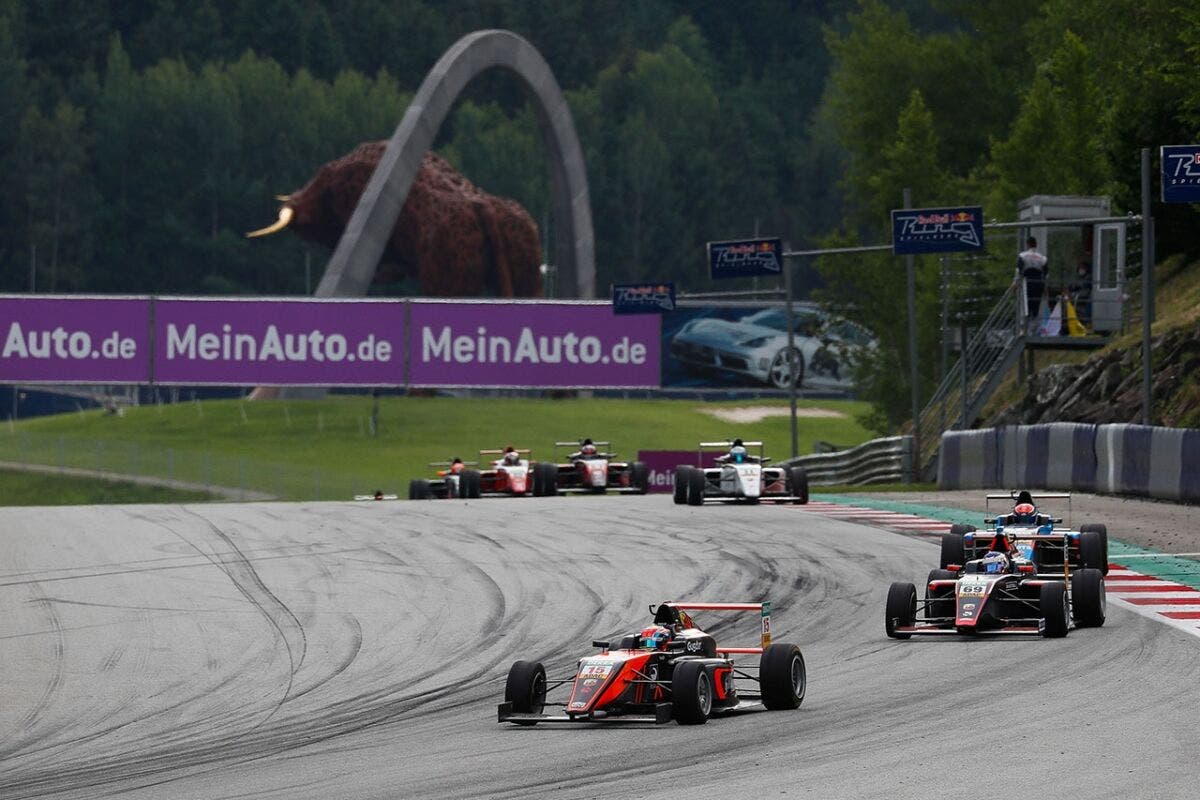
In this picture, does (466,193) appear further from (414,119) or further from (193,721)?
(193,721)

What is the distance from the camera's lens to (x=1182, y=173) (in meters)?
30.4

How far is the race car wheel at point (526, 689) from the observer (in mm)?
14922

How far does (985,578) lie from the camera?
19.1m

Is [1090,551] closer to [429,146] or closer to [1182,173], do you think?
[1182,173]

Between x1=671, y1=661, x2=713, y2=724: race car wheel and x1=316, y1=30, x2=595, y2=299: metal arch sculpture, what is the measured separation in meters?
56.2

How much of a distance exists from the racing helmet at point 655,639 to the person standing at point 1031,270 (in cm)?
2972

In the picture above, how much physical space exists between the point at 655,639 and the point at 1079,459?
70.4 ft

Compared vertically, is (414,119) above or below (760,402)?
above

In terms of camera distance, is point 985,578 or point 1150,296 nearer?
point 985,578

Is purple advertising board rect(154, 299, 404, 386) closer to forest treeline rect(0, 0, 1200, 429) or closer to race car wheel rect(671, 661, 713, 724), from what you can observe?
forest treeline rect(0, 0, 1200, 429)

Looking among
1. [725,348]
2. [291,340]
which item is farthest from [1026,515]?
[725,348]

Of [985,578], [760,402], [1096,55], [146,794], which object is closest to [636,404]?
[760,402]

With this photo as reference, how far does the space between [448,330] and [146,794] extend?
48184 mm

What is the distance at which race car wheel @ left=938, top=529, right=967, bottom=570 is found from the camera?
Answer: 20695 mm
